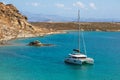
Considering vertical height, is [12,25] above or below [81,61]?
above

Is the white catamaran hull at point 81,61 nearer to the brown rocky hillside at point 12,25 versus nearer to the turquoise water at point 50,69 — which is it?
the turquoise water at point 50,69

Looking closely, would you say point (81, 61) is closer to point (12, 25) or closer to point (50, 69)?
point (50, 69)

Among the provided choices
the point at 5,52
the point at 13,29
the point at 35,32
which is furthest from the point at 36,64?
the point at 35,32

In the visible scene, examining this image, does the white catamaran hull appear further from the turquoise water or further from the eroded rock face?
the eroded rock face

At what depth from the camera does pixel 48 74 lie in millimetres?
54812

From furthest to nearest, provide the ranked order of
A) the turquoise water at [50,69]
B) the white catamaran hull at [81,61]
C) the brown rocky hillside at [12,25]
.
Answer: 1. the brown rocky hillside at [12,25]
2. the white catamaran hull at [81,61]
3. the turquoise water at [50,69]

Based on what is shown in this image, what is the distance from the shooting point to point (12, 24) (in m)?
130

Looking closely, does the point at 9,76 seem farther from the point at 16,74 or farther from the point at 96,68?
the point at 96,68

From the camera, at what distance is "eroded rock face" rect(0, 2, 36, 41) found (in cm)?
11788

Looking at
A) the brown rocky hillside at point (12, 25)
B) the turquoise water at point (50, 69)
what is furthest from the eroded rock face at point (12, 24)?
the turquoise water at point (50, 69)

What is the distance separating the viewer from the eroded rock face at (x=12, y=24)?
387 ft

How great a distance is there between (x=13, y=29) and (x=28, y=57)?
1959 inches

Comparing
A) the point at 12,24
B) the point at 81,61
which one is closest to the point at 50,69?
the point at 81,61

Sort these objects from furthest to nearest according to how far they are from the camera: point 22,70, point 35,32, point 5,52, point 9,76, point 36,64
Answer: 1. point 35,32
2. point 5,52
3. point 36,64
4. point 22,70
5. point 9,76
